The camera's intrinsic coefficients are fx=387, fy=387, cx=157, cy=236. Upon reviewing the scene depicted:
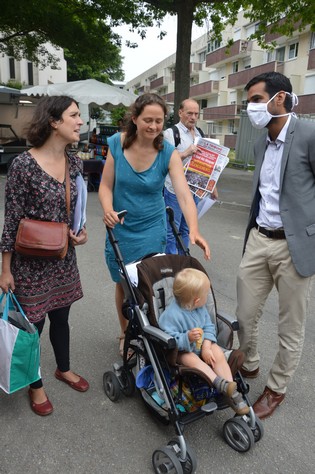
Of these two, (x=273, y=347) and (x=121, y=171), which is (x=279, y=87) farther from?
(x=273, y=347)

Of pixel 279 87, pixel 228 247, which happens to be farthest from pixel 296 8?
pixel 279 87

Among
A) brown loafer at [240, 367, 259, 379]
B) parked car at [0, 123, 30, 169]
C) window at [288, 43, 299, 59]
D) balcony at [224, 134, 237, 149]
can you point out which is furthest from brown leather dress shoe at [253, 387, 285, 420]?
window at [288, 43, 299, 59]

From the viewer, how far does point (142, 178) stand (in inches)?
106

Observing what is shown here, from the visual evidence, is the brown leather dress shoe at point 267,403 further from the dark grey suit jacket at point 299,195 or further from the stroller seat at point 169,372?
the dark grey suit jacket at point 299,195

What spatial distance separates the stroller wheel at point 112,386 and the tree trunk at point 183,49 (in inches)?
365

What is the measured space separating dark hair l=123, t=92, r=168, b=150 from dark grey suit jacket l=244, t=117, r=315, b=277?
33.2 inches

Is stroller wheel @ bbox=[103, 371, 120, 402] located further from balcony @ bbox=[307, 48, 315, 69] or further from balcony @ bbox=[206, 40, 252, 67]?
balcony @ bbox=[206, 40, 252, 67]

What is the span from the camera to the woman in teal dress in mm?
2615

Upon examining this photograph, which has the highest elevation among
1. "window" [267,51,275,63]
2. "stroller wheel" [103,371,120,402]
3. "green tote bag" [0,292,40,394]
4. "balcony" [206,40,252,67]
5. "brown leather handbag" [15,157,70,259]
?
"balcony" [206,40,252,67]

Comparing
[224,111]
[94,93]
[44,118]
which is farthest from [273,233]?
[224,111]

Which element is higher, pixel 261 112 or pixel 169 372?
pixel 261 112

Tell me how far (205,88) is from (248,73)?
8.51 meters

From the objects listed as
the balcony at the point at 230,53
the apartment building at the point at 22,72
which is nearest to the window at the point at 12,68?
the apartment building at the point at 22,72

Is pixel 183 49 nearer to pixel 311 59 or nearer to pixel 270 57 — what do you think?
pixel 311 59
